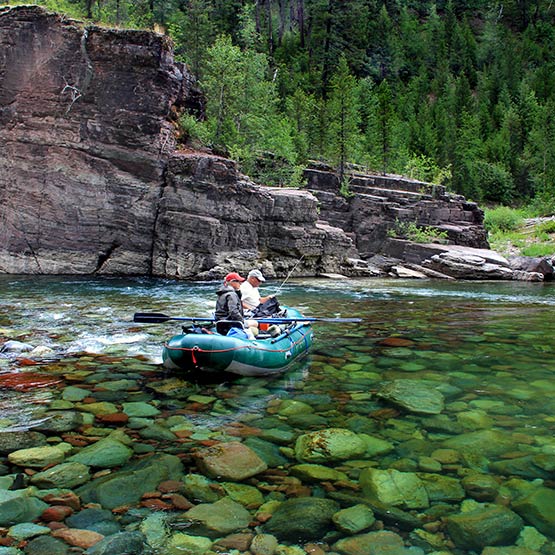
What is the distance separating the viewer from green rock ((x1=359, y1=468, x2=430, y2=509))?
4520 mm

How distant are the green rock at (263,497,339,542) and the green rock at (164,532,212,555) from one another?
0.48 meters

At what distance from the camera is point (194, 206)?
25984 millimetres

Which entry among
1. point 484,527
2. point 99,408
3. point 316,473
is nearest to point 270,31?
point 99,408

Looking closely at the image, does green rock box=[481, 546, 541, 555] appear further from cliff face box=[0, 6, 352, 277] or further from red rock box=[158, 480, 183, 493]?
cliff face box=[0, 6, 352, 277]

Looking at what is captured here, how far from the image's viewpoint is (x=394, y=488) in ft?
15.5

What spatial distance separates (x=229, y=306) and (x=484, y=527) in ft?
18.7

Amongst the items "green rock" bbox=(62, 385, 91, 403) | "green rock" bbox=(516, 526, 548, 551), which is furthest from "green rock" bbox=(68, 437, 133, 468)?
"green rock" bbox=(516, 526, 548, 551)

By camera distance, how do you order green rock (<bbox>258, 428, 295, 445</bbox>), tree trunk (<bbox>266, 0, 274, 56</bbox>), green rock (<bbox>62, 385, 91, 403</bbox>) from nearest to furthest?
green rock (<bbox>258, 428, 295, 445</bbox>) → green rock (<bbox>62, 385, 91, 403</bbox>) → tree trunk (<bbox>266, 0, 274, 56</bbox>)

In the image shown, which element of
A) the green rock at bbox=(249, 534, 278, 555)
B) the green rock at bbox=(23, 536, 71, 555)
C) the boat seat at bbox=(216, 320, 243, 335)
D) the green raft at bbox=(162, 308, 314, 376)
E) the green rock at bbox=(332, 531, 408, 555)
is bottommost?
the green rock at bbox=(332, 531, 408, 555)

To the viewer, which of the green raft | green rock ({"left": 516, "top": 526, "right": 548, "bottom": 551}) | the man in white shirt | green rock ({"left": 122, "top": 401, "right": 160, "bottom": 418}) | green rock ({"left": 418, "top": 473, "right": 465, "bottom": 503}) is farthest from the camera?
the man in white shirt

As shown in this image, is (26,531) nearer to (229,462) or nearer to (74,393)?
(229,462)

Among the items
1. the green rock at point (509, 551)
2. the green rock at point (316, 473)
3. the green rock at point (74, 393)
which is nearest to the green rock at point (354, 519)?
the green rock at point (316, 473)

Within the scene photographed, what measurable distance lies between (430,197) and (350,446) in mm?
35132

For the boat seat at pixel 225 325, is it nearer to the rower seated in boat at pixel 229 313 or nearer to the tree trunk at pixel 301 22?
the rower seated in boat at pixel 229 313
